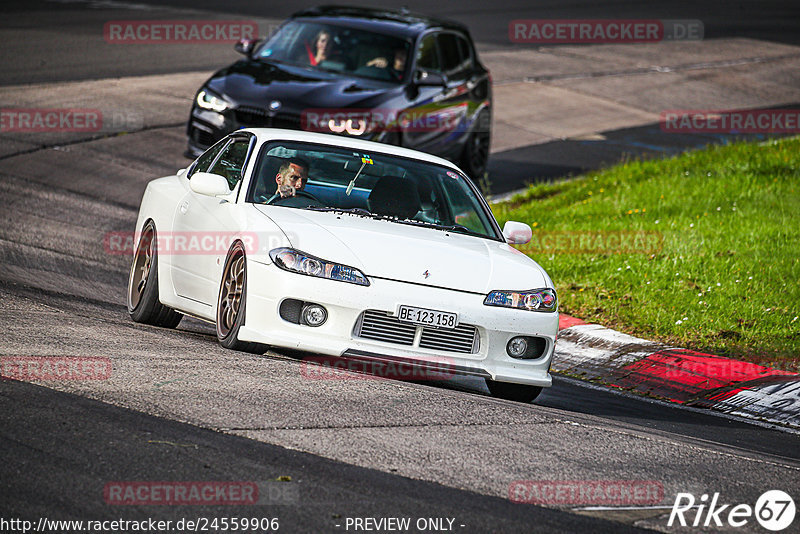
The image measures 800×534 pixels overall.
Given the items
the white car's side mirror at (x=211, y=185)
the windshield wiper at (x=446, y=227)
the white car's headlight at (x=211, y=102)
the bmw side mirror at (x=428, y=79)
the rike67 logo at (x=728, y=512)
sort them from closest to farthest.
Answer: the rike67 logo at (x=728, y=512) < the white car's side mirror at (x=211, y=185) < the windshield wiper at (x=446, y=227) < the white car's headlight at (x=211, y=102) < the bmw side mirror at (x=428, y=79)

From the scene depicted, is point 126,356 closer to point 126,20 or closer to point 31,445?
point 31,445

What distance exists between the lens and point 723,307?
11.2 m

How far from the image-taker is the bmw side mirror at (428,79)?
15312 mm

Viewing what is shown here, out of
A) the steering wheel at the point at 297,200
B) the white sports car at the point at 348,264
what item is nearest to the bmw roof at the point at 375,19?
the white sports car at the point at 348,264

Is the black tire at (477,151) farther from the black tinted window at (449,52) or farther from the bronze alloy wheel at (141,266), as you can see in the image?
the bronze alloy wheel at (141,266)

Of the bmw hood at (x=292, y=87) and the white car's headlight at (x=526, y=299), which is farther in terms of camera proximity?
the bmw hood at (x=292, y=87)

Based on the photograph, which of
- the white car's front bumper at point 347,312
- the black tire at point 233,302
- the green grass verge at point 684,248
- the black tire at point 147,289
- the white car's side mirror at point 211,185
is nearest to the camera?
the white car's front bumper at point 347,312

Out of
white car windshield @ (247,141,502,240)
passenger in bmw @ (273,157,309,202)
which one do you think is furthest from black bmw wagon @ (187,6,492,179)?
passenger in bmw @ (273,157,309,202)

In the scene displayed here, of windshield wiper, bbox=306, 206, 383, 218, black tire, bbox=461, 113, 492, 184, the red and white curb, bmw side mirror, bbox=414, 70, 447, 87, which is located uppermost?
windshield wiper, bbox=306, 206, 383, 218

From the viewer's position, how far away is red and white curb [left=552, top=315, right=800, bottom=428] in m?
9.23

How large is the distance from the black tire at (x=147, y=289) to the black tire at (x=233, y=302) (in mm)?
1084

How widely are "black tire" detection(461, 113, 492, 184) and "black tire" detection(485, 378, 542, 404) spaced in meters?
8.39

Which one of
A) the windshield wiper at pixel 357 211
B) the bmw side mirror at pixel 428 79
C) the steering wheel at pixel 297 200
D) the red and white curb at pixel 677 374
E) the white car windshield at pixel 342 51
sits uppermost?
the steering wheel at pixel 297 200

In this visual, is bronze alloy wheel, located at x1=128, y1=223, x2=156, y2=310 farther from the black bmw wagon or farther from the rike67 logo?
the rike67 logo
